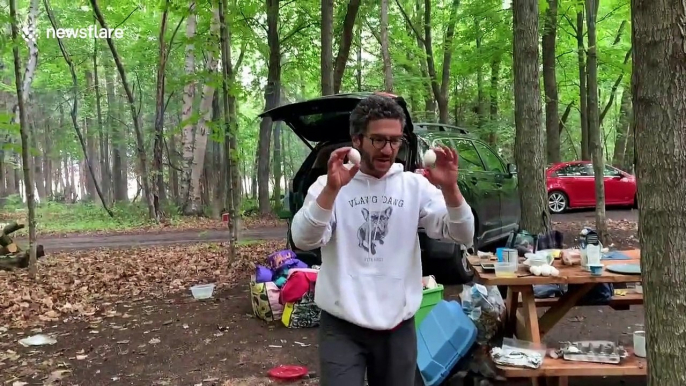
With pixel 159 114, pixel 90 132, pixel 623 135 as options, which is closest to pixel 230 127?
pixel 159 114

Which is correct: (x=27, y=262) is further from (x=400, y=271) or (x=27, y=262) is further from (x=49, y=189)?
(x=49, y=189)

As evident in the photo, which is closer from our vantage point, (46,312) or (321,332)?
(321,332)

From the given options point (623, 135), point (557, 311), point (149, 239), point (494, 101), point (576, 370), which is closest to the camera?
point (576, 370)

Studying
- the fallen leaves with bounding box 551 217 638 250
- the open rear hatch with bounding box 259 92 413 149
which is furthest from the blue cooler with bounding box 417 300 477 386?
the fallen leaves with bounding box 551 217 638 250

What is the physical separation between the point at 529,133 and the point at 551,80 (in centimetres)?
820

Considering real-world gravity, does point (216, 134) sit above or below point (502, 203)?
above

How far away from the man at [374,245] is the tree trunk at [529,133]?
16.5ft

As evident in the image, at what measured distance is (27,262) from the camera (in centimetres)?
823

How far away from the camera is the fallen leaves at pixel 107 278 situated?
238 inches

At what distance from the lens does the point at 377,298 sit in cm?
209

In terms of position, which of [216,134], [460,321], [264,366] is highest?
[216,134]

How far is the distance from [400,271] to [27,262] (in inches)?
313

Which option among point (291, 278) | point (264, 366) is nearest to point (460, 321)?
point (264, 366)

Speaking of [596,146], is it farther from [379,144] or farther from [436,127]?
[379,144]
